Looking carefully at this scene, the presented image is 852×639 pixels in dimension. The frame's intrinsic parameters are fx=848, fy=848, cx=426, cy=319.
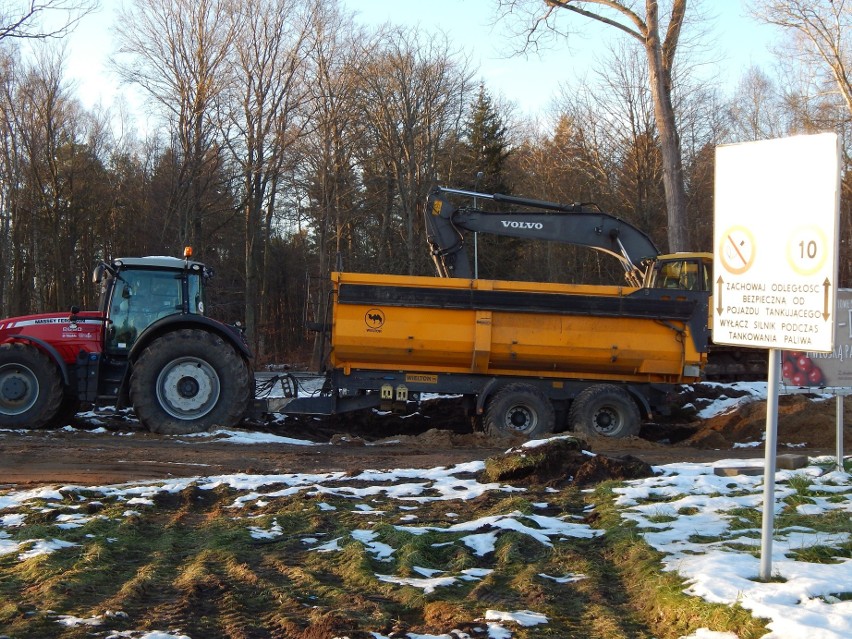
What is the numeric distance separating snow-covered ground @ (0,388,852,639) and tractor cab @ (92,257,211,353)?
4.76 metres

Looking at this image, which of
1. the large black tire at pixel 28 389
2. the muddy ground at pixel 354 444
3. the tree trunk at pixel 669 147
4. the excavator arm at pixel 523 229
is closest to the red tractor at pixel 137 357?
the large black tire at pixel 28 389

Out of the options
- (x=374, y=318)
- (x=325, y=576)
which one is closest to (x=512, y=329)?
(x=374, y=318)

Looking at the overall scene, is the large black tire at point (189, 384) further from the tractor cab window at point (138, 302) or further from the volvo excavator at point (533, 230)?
the volvo excavator at point (533, 230)

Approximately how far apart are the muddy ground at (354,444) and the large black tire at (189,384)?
0.46 m

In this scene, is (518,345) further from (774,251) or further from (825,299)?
(825,299)

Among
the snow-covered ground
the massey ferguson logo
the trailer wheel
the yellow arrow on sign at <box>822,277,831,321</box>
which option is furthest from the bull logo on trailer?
the yellow arrow on sign at <box>822,277,831,321</box>

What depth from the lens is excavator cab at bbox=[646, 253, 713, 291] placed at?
57.3 feet

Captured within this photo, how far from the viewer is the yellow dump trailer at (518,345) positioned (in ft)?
40.2

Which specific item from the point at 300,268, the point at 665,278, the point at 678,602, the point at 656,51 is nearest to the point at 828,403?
the point at 665,278

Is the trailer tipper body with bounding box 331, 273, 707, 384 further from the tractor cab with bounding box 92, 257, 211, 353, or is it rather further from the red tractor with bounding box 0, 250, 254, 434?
the tractor cab with bounding box 92, 257, 211, 353

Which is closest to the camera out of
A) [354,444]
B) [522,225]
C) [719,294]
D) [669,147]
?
[719,294]

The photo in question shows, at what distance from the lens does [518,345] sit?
12.5m

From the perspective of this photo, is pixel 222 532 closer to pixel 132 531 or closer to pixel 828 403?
pixel 132 531

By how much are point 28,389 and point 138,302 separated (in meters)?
1.94
